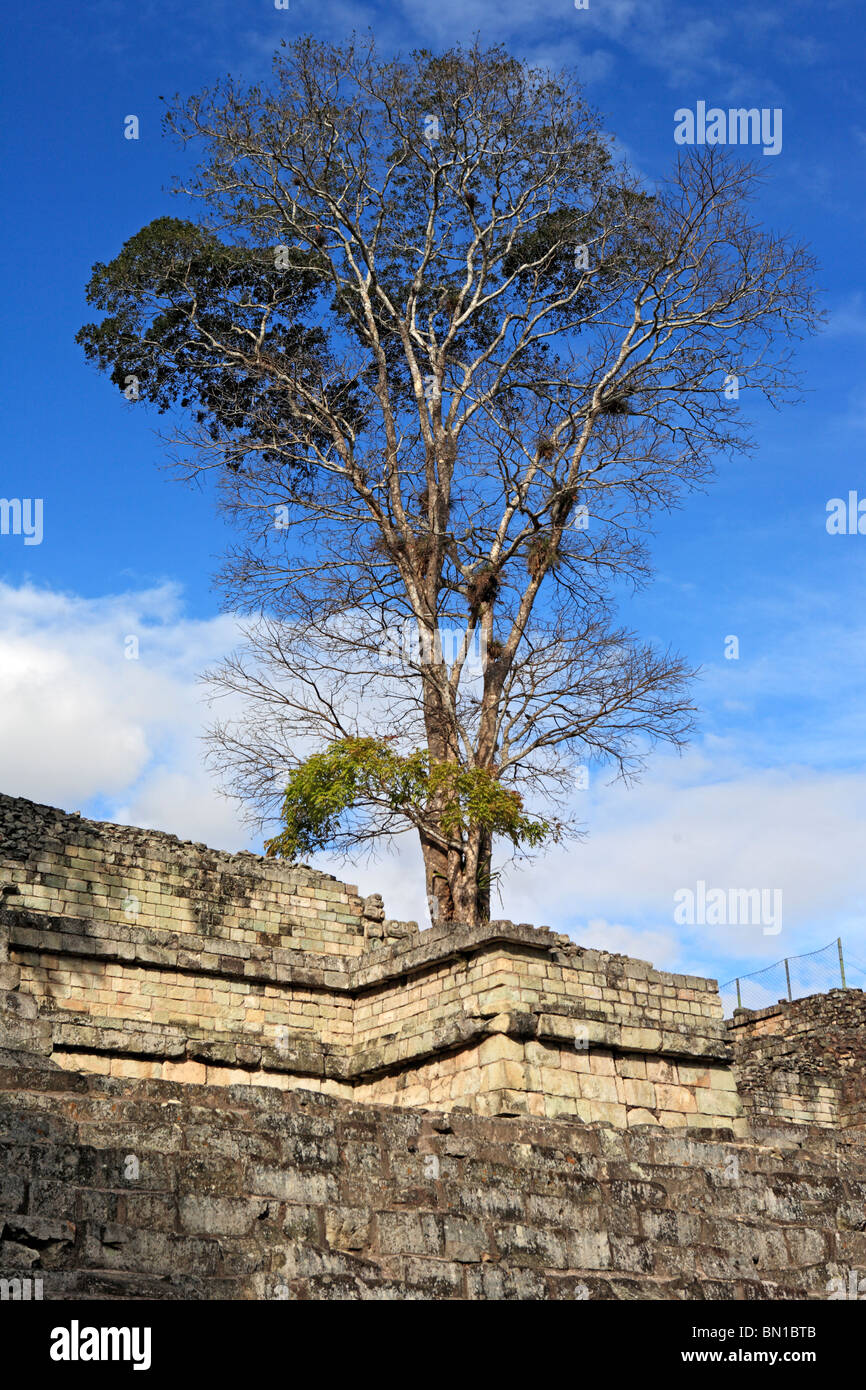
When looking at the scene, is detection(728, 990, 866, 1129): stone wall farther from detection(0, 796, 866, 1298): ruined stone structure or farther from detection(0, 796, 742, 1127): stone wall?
detection(0, 796, 742, 1127): stone wall

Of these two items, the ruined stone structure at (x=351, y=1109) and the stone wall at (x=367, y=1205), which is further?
the ruined stone structure at (x=351, y=1109)

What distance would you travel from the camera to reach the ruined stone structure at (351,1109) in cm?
576

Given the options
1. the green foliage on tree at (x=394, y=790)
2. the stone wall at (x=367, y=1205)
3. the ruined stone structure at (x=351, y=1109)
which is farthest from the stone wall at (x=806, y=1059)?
the stone wall at (x=367, y=1205)

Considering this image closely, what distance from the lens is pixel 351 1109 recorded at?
738 cm

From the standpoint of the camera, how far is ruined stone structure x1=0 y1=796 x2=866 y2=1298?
5758 millimetres

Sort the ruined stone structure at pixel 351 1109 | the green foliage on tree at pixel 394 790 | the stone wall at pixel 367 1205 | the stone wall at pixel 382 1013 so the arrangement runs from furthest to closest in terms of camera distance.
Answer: the green foliage on tree at pixel 394 790 → the stone wall at pixel 382 1013 → the ruined stone structure at pixel 351 1109 → the stone wall at pixel 367 1205

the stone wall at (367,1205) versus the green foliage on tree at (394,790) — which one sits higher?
the green foliage on tree at (394,790)

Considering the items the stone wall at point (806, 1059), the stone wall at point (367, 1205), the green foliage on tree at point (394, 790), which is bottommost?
the stone wall at point (367, 1205)

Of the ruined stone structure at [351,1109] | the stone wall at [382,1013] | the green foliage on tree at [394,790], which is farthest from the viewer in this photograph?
the green foliage on tree at [394,790]

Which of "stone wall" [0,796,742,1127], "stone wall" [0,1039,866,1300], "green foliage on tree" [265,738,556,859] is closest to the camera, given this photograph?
"stone wall" [0,1039,866,1300]

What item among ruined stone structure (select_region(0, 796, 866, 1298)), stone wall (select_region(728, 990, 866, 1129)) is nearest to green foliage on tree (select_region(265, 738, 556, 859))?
ruined stone structure (select_region(0, 796, 866, 1298))

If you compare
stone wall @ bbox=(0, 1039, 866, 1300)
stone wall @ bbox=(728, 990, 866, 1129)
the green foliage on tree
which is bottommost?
stone wall @ bbox=(0, 1039, 866, 1300)

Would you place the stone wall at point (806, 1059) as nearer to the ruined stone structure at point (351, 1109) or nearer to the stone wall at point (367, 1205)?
the ruined stone structure at point (351, 1109)

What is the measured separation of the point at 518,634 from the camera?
1738 cm
